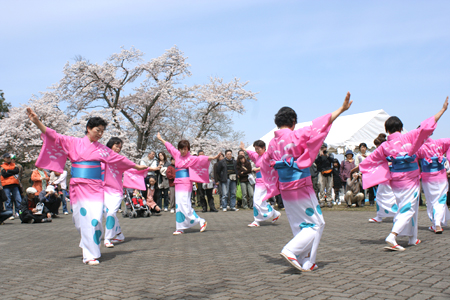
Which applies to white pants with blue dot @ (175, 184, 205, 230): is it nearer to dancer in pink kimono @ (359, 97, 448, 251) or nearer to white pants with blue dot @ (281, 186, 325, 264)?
dancer in pink kimono @ (359, 97, 448, 251)

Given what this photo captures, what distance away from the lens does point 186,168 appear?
356 inches

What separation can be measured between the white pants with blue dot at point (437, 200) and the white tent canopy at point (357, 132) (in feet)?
34.2

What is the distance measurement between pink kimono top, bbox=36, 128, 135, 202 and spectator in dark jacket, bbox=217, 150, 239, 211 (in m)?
9.26

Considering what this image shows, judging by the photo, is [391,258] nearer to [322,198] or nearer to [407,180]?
[407,180]

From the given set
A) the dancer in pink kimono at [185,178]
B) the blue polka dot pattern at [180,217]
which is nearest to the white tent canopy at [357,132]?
the dancer in pink kimono at [185,178]

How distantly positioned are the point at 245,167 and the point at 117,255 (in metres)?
9.33

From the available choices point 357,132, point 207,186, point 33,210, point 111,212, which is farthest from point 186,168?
point 357,132

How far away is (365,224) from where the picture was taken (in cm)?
909

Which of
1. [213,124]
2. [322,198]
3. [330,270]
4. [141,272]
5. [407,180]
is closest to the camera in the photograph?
[330,270]

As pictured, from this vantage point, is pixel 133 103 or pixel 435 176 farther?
pixel 133 103

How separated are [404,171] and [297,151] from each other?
222 centimetres

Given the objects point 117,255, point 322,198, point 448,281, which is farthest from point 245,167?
point 448,281

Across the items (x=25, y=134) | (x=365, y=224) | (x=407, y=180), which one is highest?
(x=25, y=134)

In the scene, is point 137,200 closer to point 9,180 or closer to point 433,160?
point 9,180
